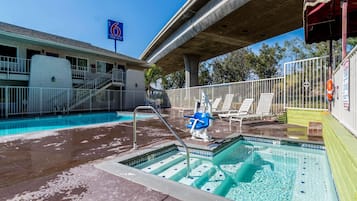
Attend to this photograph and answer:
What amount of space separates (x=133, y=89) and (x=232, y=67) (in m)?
17.2

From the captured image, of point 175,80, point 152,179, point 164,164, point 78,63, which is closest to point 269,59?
point 175,80

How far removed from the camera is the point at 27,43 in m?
13.9

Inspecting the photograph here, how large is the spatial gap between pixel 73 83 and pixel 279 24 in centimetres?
1548

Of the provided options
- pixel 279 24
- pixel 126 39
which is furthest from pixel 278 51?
pixel 126 39

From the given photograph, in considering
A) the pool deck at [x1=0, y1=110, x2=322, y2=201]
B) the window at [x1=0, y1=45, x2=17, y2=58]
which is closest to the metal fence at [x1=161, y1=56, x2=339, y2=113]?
the pool deck at [x1=0, y1=110, x2=322, y2=201]

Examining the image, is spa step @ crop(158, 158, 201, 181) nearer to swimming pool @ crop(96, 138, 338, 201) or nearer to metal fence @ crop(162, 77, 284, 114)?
swimming pool @ crop(96, 138, 338, 201)

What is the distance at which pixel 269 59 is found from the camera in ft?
84.6

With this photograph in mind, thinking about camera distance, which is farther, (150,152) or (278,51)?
(278,51)

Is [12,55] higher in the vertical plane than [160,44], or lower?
lower

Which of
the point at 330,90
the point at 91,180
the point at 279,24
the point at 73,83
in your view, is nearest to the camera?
the point at 91,180

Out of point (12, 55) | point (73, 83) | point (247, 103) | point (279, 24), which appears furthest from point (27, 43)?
point (279, 24)

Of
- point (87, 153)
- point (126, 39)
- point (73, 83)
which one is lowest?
point (87, 153)

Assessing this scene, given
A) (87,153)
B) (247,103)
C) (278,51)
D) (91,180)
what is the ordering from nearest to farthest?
(91,180) < (87,153) < (247,103) < (278,51)

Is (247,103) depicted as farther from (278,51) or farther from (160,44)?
(278,51)
